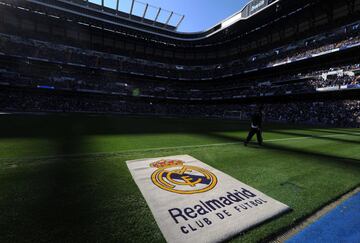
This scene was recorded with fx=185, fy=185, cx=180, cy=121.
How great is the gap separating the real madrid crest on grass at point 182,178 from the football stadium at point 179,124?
0.16 ft

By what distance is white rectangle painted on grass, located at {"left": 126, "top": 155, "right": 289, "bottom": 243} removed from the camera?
8.48 ft

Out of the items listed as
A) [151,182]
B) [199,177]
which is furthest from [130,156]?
[199,177]

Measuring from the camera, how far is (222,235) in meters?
2.49

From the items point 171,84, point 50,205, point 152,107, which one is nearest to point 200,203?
point 50,205

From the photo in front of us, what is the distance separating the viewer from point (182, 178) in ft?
14.2

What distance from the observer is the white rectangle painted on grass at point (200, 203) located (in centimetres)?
258

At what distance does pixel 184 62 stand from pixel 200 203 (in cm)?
6421

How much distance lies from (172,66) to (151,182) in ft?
200

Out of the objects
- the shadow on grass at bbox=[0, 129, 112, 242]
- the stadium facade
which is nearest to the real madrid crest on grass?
the shadow on grass at bbox=[0, 129, 112, 242]

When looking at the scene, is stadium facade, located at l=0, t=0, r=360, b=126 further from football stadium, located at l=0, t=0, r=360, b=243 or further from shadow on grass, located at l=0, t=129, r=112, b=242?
shadow on grass, located at l=0, t=129, r=112, b=242

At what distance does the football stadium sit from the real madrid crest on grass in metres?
0.05

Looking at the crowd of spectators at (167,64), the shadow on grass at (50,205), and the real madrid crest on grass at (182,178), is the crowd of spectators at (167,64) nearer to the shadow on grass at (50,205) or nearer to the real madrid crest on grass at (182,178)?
the real madrid crest on grass at (182,178)

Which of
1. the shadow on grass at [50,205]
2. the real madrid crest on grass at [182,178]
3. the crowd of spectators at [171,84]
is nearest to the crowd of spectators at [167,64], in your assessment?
the crowd of spectators at [171,84]

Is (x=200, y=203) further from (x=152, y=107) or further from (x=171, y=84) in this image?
(x=171, y=84)
